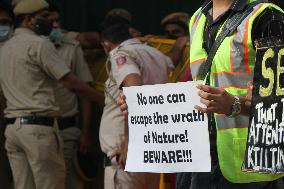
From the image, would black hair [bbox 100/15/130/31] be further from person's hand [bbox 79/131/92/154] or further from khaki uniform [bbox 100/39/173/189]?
person's hand [bbox 79/131/92/154]

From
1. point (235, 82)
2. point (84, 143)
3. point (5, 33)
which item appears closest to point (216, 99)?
point (235, 82)

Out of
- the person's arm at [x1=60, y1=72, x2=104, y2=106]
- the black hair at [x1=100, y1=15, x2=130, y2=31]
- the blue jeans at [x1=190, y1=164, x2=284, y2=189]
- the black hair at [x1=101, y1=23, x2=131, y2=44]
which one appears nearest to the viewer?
the blue jeans at [x1=190, y1=164, x2=284, y2=189]

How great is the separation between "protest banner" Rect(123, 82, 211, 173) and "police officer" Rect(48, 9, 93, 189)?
3.68 meters

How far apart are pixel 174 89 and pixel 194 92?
0.15 m

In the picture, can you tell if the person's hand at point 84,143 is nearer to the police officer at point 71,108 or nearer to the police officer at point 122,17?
the police officer at point 71,108

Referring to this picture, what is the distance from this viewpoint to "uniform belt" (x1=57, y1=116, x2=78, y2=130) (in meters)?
7.66

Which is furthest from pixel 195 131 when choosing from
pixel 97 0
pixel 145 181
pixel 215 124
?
pixel 97 0

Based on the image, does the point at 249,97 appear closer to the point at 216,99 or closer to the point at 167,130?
the point at 216,99

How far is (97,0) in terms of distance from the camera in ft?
27.7

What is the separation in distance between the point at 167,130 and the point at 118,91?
2.48 meters

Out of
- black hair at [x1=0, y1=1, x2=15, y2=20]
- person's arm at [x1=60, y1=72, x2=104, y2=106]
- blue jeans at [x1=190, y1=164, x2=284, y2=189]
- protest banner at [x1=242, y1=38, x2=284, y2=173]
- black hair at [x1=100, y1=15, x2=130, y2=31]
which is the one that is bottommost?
blue jeans at [x1=190, y1=164, x2=284, y2=189]

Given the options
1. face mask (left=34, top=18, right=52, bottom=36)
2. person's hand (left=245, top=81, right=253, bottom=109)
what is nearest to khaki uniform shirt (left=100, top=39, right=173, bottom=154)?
face mask (left=34, top=18, right=52, bottom=36)

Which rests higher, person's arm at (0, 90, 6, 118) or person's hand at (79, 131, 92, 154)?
person's arm at (0, 90, 6, 118)

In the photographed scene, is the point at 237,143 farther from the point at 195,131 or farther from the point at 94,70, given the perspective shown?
the point at 94,70
